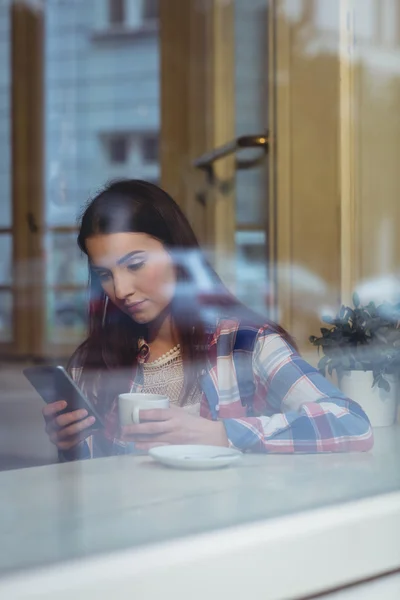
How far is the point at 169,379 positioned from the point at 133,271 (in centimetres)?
15

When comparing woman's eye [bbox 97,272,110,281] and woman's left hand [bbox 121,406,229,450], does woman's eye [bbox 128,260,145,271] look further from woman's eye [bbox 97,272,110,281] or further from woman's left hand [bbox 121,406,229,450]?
woman's left hand [bbox 121,406,229,450]

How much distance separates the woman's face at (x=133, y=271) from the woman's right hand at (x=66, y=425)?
0.65ft

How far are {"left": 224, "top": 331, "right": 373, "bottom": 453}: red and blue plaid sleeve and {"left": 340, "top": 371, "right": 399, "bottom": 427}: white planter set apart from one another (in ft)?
0.14

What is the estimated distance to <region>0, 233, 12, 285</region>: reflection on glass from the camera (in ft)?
7.54

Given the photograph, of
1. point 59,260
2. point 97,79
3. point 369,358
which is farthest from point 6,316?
point 369,358

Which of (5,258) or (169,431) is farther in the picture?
(5,258)

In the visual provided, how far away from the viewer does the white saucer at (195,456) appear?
74cm

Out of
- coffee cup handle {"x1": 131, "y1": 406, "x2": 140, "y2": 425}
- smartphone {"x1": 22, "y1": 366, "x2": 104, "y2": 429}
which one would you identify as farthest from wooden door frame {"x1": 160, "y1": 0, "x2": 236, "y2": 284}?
coffee cup handle {"x1": 131, "y1": 406, "x2": 140, "y2": 425}

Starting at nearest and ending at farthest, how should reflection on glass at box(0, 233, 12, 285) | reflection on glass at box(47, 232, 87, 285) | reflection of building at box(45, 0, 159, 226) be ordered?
reflection on glass at box(47, 232, 87, 285), reflection of building at box(45, 0, 159, 226), reflection on glass at box(0, 233, 12, 285)

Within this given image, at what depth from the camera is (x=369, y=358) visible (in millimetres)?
1091

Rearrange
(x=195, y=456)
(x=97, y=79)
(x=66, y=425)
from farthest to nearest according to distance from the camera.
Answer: (x=97, y=79) < (x=66, y=425) < (x=195, y=456)

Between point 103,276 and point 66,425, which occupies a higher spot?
point 103,276

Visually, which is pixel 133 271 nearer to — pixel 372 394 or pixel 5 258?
pixel 372 394

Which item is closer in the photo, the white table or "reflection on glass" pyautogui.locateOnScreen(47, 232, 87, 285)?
the white table
